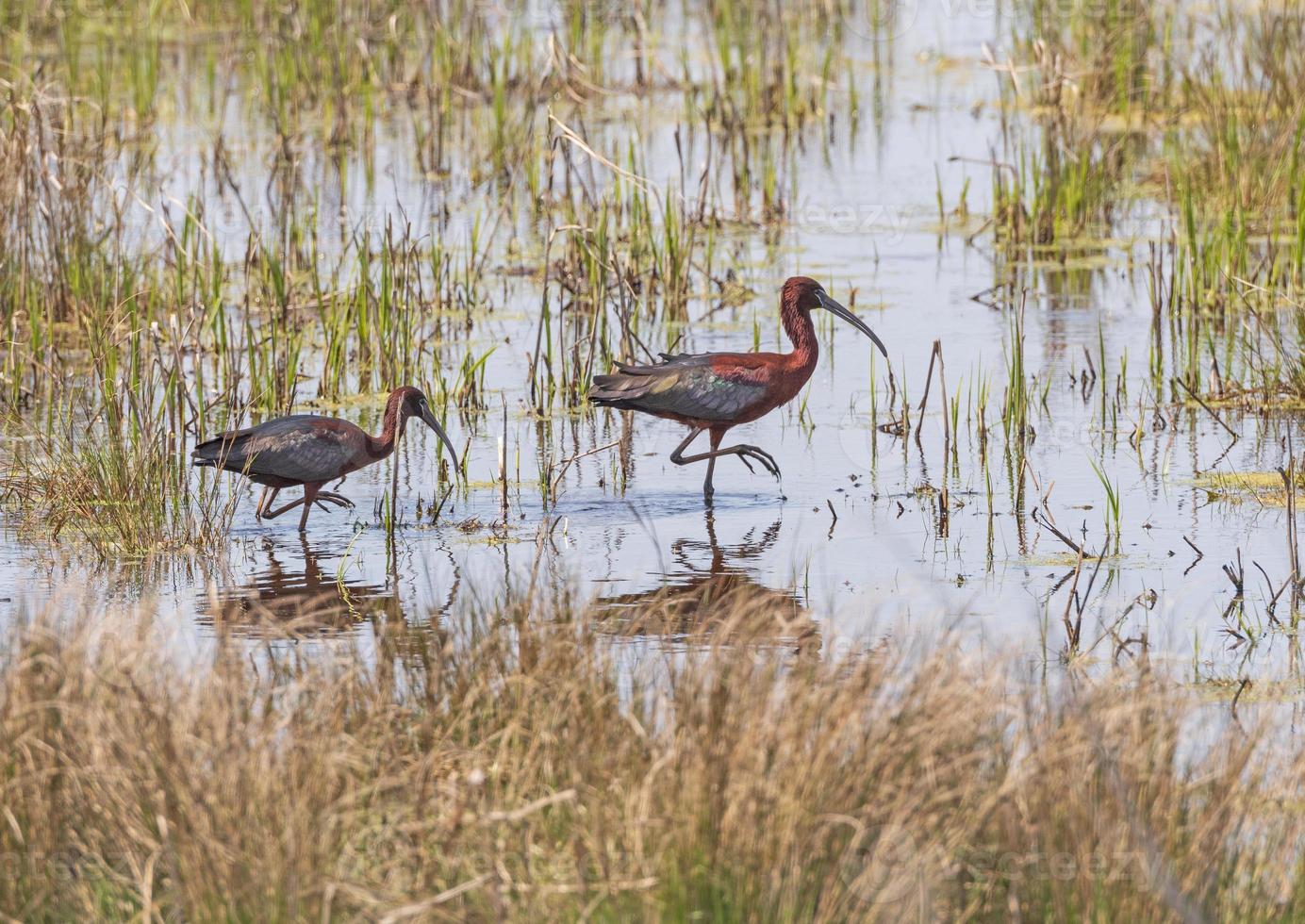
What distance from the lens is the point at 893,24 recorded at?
19641 mm

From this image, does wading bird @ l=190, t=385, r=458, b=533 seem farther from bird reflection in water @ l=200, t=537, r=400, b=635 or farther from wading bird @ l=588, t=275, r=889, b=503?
wading bird @ l=588, t=275, r=889, b=503

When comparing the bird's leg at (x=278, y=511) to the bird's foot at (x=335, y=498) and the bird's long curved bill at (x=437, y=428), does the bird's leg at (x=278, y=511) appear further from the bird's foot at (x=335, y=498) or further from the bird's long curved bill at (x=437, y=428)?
the bird's long curved bill at (x=437, y=428)

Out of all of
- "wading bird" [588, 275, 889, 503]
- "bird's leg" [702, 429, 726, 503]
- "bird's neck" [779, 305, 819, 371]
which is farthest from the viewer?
→ "bird's neck" [779, 305, 819, 371]

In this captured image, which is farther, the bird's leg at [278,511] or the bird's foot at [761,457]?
the bird's foot at [761,457]

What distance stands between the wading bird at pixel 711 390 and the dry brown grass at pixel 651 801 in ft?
13.4

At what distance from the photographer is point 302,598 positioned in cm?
686

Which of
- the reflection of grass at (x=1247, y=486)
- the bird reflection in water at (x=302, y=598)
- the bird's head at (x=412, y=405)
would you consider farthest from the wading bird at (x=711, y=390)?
the bird reflection in water at (x=302, y=598)

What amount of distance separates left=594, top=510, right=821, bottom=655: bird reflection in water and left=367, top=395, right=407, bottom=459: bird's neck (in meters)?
1.33

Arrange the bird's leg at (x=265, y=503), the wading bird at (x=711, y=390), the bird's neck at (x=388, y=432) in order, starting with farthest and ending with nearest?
the wading bird at (x=711, y=390) → the bird's neck at (x=388, y=432) → the bird's leg at (x=265, y=503)

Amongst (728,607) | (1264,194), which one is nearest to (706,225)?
(1264,194)

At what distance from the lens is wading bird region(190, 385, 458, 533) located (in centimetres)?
780

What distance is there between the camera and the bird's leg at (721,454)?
335 inches

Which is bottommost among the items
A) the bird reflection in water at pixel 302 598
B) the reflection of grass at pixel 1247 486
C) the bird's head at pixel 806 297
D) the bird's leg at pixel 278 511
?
the bird reflection in water at pixel 302 598

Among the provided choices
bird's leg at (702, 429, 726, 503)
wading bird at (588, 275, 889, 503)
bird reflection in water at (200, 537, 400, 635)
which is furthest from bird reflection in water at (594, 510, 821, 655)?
bird reflection in water at (200, 537, 400, 635)
